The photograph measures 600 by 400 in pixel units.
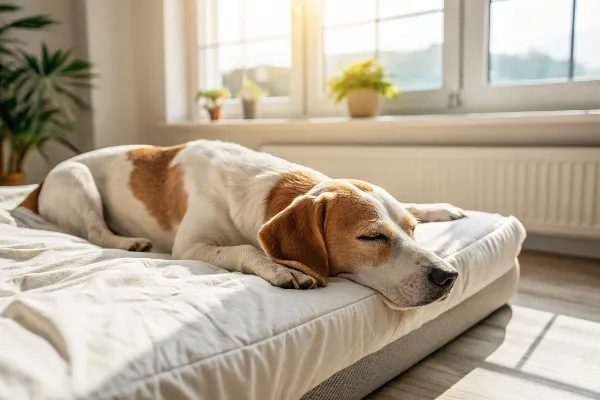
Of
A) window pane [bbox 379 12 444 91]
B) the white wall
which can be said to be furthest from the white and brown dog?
the white wall

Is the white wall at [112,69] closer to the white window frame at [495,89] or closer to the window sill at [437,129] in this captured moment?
the window sill at [437,129]

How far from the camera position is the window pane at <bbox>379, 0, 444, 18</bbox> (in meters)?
3.20

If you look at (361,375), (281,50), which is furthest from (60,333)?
(281,50)

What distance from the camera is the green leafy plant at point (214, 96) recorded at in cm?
398

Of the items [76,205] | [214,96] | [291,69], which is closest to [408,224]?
[76,205]

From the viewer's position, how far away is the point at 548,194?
2.68 m

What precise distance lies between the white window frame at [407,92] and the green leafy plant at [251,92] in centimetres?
36

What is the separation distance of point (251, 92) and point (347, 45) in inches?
29.3

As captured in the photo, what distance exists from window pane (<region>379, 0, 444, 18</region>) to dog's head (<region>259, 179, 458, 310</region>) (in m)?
2.24

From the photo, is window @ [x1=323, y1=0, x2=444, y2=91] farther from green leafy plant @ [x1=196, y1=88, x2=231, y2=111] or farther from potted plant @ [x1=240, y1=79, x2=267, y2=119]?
green leafy plant @ [x1=196, y1=88, x2=231, y2=111]

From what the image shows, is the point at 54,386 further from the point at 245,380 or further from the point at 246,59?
the point at 246,59

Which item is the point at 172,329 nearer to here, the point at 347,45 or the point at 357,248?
the point at 357,248

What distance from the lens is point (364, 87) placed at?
315 cm

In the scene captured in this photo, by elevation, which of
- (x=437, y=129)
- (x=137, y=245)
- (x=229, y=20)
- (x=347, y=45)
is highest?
(x=229, y=20)
